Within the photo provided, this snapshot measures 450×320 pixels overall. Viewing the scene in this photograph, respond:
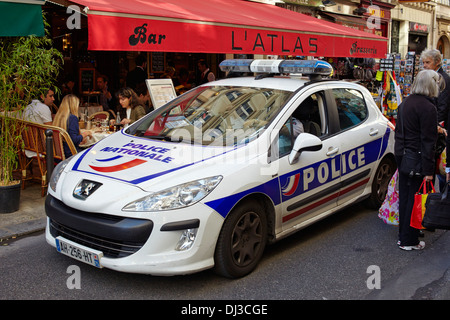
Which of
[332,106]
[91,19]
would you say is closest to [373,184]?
[332,106]

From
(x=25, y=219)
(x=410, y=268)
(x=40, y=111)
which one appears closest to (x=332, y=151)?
(x=410, y=268)

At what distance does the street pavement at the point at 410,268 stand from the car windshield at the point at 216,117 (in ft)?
5.42

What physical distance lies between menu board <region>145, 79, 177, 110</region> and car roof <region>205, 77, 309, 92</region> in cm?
300

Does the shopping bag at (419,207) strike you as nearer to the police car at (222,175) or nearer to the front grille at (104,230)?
the police car at (222,175)

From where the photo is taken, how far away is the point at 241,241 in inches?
166

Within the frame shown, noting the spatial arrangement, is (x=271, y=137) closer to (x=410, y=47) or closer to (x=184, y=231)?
(x=184, y=231)

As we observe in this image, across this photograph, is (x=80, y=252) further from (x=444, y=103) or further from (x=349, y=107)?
(x=444, y=103)

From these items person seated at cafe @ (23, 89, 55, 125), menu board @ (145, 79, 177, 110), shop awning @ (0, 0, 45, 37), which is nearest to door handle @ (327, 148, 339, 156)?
shop awning @ (0, 0, 45, 37)

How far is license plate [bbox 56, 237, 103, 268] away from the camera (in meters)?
3.88

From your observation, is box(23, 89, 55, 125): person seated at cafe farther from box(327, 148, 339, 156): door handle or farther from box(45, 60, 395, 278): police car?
box(327, 148, 339, 156): door handle

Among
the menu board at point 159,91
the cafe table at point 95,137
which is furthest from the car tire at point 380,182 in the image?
the menu board at point 159,91

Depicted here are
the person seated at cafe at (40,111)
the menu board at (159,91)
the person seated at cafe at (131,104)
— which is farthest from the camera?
the menu board at (159,91)

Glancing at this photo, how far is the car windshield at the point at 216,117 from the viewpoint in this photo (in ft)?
15.5

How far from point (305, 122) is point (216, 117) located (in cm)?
88
